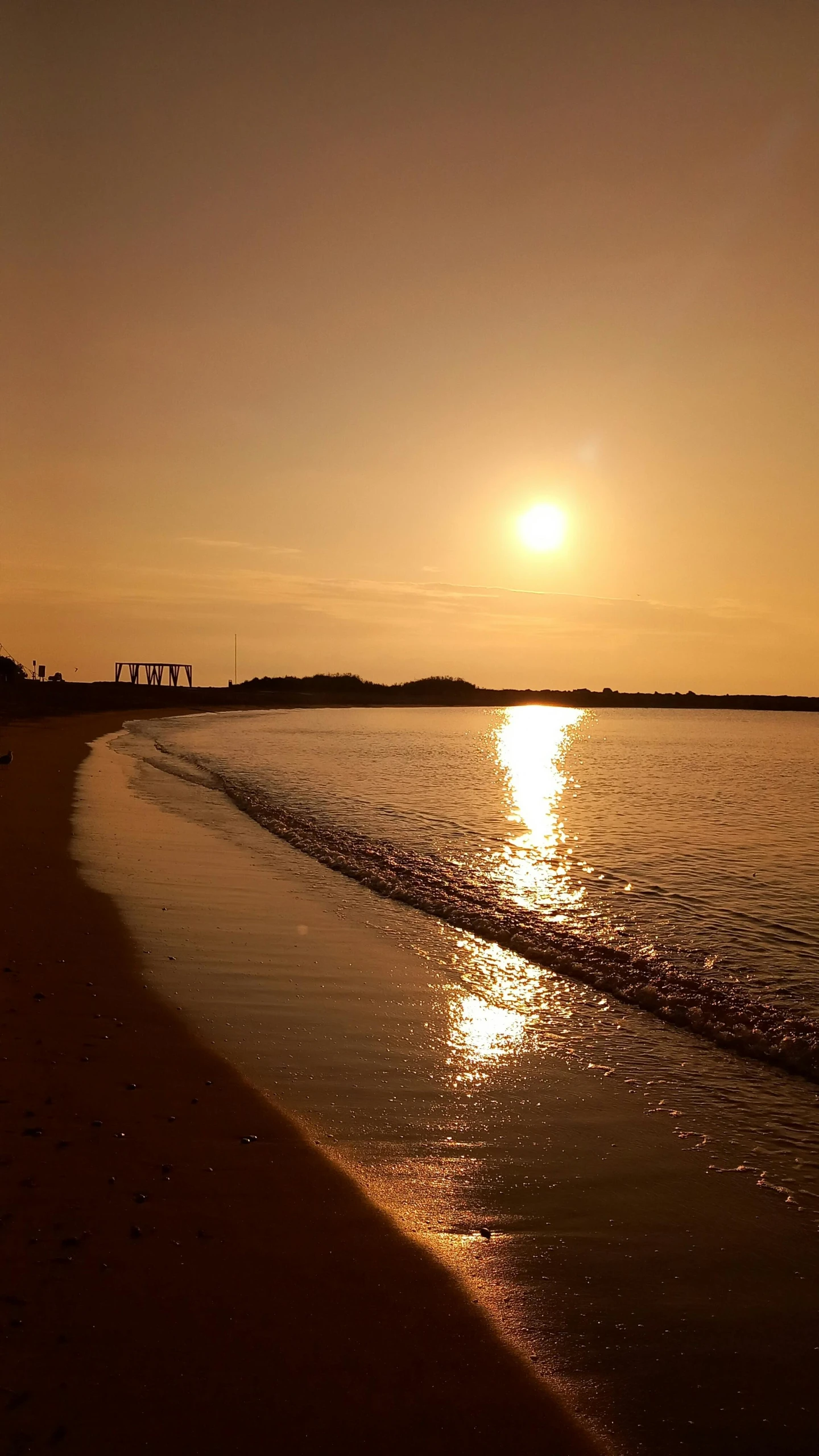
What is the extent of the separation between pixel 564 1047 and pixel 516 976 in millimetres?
2122

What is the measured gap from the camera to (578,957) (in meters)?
10.2

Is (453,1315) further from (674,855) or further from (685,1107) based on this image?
(674,855)

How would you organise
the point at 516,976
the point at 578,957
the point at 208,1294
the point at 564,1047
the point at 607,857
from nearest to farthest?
1. the point at 208,1294
2. the point at 564,1047
3. the point at 516,976
4. the point at 578,957
5. the point at 607,857

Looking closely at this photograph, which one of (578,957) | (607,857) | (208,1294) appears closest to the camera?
(208,1294)

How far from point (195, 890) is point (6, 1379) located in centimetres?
934

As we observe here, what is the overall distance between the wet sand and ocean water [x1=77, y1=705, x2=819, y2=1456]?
326 mm

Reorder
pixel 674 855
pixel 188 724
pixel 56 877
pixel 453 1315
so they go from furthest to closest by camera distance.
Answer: pixel 188 724
pixel 674 855
pixel 56 877
pixel 453 1315

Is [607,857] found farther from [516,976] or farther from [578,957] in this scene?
[516,976]

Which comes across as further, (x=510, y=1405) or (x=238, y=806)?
(x=238, y=806)

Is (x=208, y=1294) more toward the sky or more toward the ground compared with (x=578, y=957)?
more toward the sky

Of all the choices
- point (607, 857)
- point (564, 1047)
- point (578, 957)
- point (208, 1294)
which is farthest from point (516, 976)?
point (607, 857)

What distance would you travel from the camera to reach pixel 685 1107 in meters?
6.36

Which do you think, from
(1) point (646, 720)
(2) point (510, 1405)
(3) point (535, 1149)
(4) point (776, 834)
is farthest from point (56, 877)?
(1) point (646, 720)

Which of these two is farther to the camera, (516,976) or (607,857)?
(607,857)
